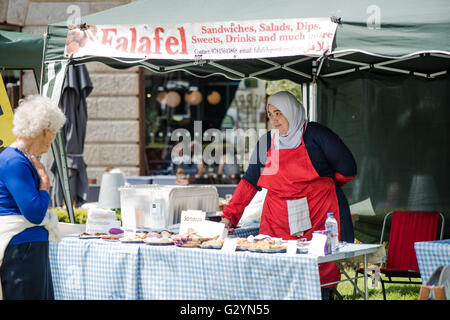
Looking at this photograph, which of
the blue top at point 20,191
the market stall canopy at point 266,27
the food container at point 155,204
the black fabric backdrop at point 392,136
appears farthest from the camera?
the black fabric backdrop at point 392,136

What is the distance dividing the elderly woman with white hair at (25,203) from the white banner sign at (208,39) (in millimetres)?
1641

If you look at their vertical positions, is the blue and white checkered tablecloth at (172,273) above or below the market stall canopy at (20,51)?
below

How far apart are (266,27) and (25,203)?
227cm

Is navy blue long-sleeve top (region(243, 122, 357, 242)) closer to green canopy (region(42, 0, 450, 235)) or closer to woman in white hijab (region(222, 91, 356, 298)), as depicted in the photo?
woman in white hijab (region(222, 91, 356, 298))

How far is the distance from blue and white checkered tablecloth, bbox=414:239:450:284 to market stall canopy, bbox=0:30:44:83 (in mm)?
4729

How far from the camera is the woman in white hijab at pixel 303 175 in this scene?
4.92 metres

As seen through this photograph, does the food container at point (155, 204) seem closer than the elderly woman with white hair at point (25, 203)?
No

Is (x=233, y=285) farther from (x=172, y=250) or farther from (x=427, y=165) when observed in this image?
(x=427, y=165)

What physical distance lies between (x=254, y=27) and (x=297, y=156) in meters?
1.02

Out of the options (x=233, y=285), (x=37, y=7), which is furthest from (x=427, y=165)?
(x=37, y=7)

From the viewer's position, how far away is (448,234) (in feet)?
22.5

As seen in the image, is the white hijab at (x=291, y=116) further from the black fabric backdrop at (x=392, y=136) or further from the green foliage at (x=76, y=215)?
the green foliage at (x=76, y=215)

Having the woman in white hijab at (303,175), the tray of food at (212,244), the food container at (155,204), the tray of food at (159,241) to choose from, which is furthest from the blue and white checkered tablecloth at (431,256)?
the food container at (155,204)
